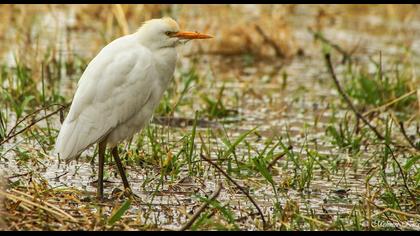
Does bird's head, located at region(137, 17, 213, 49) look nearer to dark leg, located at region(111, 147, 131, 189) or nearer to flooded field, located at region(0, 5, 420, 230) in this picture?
flooded field, located at region(0, 5, 420, 230)

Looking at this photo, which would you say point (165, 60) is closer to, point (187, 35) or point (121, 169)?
point (187, 35)

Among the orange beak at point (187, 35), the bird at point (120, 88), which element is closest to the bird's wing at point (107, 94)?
the bird at point (120, 88)

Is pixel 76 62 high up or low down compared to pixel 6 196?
up

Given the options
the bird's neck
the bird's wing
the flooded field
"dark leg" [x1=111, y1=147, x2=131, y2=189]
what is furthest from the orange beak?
"dark leg" [x1=111, y1=147, x2=131, y2=189]

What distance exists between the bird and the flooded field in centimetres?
32

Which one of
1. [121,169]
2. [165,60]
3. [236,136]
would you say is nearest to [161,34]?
[165,60]

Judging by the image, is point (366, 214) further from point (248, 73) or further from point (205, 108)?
point (248, 73)

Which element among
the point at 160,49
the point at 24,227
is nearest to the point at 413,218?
the point at 160,49

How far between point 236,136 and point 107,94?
2419mm

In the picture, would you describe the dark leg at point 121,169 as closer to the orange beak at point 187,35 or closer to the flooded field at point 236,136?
the flooded field at point 236,136

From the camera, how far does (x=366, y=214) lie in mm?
6191

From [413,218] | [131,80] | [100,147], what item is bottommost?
[413,218]

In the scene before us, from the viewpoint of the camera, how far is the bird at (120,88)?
655cm

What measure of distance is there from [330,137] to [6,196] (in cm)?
389
